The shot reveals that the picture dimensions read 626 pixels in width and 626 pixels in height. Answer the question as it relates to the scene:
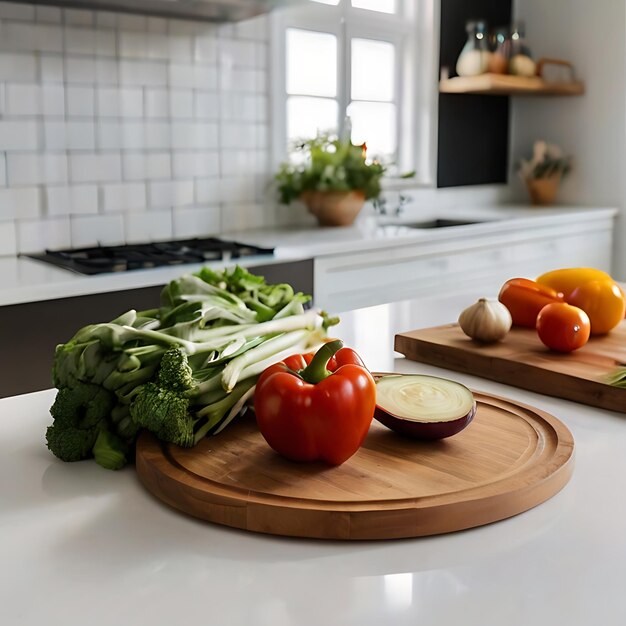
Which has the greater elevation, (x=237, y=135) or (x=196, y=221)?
(x=237, y=135)

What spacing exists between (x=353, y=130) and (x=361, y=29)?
1.55 feet

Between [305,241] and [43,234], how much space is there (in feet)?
3.08

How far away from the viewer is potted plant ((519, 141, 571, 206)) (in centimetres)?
470

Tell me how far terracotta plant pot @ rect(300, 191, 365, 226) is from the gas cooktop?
564mm

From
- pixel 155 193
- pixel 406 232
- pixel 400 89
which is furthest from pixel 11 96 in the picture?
pixel 400 89

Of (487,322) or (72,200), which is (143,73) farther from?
(487,322)

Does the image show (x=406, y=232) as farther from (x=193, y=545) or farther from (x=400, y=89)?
(x=193, y=545)

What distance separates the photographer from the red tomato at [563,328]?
1.38 metres

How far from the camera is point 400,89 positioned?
4.29 m

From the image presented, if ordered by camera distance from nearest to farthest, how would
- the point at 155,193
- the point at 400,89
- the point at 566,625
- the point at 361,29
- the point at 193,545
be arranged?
the point at 566,625
the point at 193,545
the point at 155,193
the point at 361,29
the point at 400,89

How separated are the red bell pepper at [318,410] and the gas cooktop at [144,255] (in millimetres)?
1568

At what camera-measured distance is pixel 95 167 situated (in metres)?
3.03

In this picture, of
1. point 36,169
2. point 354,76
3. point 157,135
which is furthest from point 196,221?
point 354,76

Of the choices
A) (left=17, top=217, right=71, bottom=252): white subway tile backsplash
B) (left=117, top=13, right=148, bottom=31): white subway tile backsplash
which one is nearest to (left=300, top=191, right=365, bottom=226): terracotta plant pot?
(left=117, top=13, right=148, bottom=31): white subway tile backsplash
